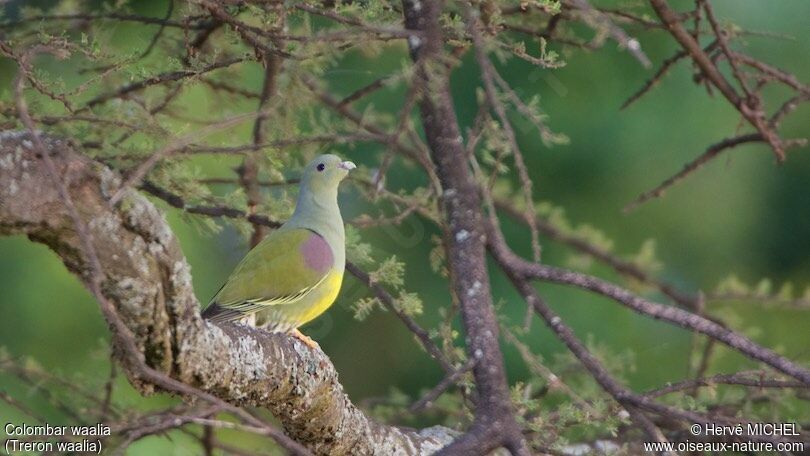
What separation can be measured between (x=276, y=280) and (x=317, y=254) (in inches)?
5.4

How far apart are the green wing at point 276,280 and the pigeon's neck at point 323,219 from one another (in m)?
0.03

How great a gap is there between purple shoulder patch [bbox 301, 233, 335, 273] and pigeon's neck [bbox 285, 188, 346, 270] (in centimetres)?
2

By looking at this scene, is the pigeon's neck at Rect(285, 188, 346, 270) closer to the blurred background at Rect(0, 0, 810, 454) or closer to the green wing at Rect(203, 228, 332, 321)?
the green wing at Rect(203, 228, 332, 321)

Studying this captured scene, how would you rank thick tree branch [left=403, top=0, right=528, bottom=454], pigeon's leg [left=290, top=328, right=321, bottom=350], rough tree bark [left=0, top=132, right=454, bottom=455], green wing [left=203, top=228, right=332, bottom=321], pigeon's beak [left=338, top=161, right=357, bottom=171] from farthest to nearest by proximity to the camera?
pigeon's beak [left=338, top=161, right=357, bottom=171] → green wing [left=203, top=228, right=332, bottom=321] → pigeon's leg [left=290, top=328, right=321, bottom=350] → thick tree branch [left=403, top=0, right=528, bottom=454] → rough tree bark [left=0, top=132, right=454, bottom=455]

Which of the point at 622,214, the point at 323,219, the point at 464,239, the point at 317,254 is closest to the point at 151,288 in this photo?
the point at 464,239

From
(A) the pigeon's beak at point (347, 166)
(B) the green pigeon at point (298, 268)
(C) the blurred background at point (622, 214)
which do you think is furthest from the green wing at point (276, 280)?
(C) the blurred background at point (622, 214)

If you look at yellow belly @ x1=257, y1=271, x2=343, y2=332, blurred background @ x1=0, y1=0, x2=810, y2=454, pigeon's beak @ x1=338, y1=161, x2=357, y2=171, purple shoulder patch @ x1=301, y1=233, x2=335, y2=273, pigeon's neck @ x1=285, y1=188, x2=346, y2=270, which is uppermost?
pigeon's beak @ x1=338, y1=161, x2=357, y2=171

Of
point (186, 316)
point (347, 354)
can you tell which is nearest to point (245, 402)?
point (186, 316)

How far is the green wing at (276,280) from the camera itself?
3311 millimetres

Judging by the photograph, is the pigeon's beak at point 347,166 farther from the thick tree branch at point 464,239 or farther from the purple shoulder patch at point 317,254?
the thick tree branch at point 464,239

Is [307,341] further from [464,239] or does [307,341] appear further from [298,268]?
[464,239]

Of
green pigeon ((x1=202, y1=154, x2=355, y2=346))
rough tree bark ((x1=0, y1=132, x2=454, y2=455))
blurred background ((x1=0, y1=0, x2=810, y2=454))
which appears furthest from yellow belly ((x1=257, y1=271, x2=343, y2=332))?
blurred background ((x1=0, y1=0, x2=810, y2=454))

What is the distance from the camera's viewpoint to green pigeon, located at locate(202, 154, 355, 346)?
3322 millimetres

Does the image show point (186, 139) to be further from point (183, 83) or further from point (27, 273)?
point (27, 273)
